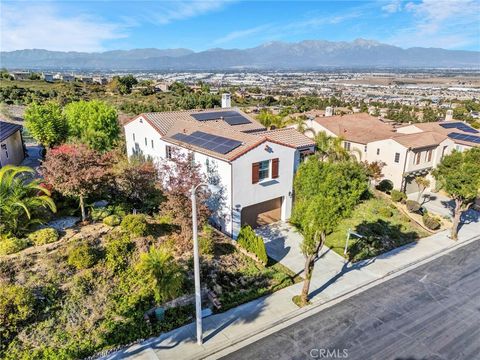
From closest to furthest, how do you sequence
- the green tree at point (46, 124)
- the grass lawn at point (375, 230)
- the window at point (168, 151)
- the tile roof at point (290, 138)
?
the grass lawn at point (375, 230), the tile roof at point (290, 138), the window at point (168, 151), the green tree at point (46, 124)

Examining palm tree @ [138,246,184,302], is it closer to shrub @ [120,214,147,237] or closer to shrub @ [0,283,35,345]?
shrub @ [120,214,147,237]

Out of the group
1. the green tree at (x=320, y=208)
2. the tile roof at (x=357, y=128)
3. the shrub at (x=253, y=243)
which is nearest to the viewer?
the green tree at (x=320, y=208)

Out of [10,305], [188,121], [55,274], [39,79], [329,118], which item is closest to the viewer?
[10,305]

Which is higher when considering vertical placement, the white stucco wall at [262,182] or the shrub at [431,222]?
the white stucco wall at [262,182]

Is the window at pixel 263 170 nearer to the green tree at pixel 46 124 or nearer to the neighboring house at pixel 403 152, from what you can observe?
the neighboring house at pixel 403 152

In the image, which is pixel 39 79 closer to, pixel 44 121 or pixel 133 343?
pixel 44 121

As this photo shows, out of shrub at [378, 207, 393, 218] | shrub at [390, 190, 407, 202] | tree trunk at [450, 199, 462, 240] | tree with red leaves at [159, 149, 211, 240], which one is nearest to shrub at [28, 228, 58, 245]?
tree with red leaves at [159, 149, 211, 240]

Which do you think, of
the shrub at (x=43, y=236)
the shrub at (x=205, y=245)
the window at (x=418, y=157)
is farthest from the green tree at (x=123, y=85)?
the shrub at (x=205, y=245)

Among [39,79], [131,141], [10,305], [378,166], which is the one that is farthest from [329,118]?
[39,79]
